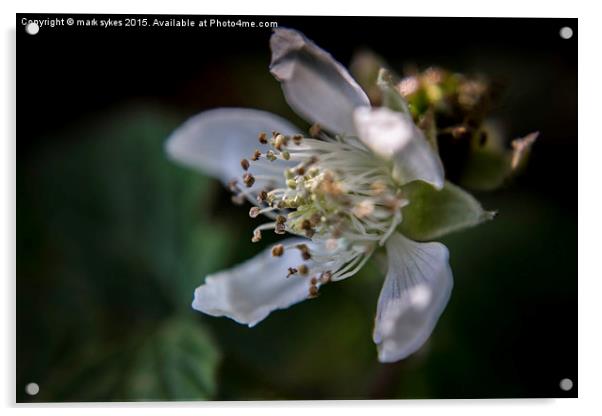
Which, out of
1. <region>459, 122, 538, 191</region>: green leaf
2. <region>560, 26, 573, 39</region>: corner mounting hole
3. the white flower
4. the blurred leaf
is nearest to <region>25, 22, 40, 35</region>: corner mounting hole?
the white flower

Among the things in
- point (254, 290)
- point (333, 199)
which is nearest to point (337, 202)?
point (333, 199)

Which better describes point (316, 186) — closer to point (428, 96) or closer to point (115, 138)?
point (428, 96)

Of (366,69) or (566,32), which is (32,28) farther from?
(566,32)

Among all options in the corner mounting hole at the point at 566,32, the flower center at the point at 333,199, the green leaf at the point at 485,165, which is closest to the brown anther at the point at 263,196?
the flower center at the point at 333,199

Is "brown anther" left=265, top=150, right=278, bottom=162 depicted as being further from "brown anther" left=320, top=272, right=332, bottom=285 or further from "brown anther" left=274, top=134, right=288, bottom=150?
"brown anther" left=320, top=272, right=332, bottom=285

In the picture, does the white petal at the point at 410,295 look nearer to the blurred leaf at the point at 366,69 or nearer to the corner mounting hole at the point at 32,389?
the blurred leaf at the point at 366,69
